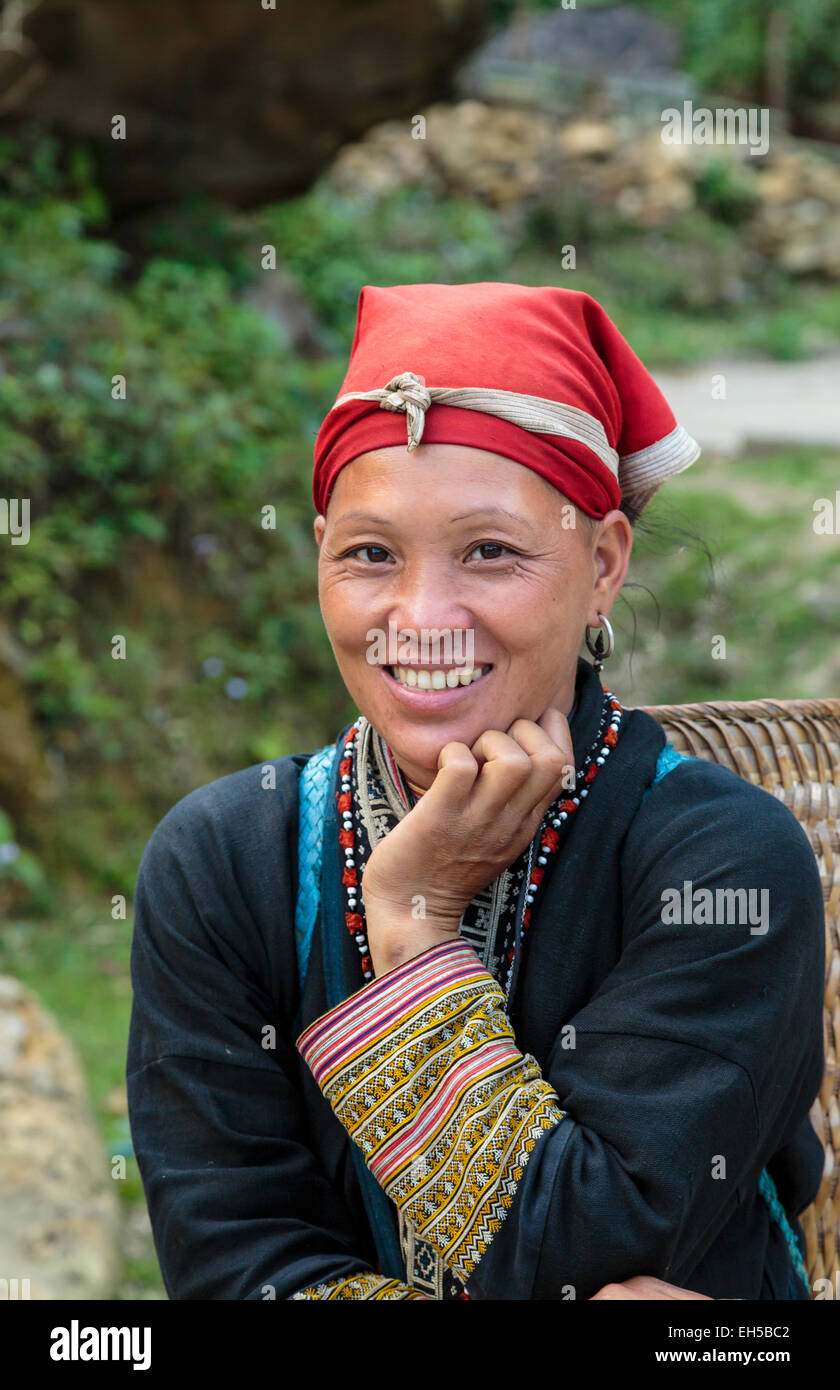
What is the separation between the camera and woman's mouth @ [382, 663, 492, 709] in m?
1.74

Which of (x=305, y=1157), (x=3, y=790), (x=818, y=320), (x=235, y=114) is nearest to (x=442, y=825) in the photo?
(x=305, y=1157)

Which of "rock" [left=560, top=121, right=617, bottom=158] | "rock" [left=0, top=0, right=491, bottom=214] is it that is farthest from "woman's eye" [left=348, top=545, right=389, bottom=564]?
"rock" [left=560, top=121, right=617, bottom=158]

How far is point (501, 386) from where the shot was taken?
67.7 inches

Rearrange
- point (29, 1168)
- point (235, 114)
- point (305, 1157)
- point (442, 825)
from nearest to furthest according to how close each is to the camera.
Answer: point (442, 825)
point (305, 1157)
point (29, 1168)
point (235, 114)

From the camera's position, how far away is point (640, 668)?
688cm

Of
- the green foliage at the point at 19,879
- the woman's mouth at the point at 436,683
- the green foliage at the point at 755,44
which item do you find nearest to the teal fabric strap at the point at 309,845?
A: the woman's mouth at the point at 436,683

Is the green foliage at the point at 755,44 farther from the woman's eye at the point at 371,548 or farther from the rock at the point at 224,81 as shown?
the woman's eye at the point at 371,548

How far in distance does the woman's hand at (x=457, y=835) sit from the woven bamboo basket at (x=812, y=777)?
555 millimetres

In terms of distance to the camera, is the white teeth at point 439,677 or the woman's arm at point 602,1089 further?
the white teeth at point 439,677

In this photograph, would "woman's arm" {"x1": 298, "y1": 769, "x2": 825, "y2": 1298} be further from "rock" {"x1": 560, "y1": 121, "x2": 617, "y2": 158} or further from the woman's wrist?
"rock" {"x1": 560, "y1": 121, "x2": 617, "y2": 158}

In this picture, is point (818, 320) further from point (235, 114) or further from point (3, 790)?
point (3, 790)

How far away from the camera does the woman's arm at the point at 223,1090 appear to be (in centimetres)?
176

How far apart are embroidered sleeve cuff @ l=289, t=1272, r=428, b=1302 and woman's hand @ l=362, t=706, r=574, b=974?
15.7 inches

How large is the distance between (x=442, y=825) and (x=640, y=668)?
5.26m
